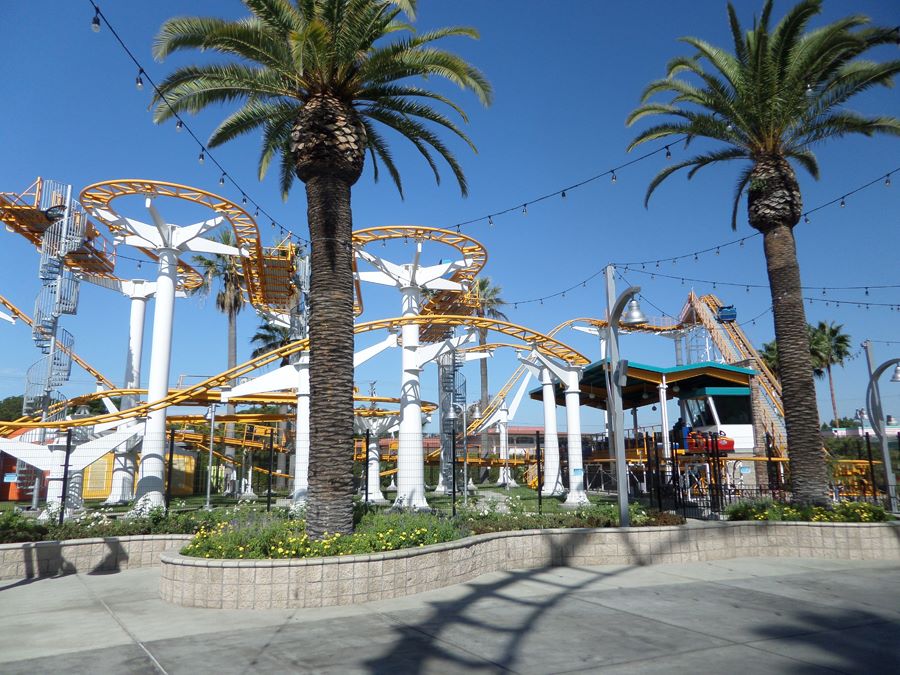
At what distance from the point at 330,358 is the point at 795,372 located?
1127 centimetres

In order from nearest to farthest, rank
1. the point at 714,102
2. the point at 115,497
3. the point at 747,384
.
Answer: the point at 714,102 → the point at 115,497 → the point at 747,384

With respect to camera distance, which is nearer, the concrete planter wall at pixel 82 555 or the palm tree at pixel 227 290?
the concrete planter wall at pixel 82 555

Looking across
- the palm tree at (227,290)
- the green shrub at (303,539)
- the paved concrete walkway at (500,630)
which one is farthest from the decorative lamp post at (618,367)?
the palm tree at (227,290)

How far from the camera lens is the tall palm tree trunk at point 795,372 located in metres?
14.6

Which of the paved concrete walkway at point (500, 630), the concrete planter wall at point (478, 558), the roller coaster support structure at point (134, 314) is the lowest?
the paved concrete walkway at point (500, 630)

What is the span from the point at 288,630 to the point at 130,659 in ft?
5.75

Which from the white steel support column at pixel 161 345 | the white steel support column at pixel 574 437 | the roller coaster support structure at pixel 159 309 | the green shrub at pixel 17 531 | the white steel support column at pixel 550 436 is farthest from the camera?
the white steel support column at pixel 550 436

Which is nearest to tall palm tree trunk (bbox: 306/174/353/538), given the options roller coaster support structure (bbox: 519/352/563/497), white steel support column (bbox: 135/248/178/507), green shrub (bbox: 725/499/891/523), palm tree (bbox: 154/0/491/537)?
palm tree (bbox: 154/0/491/537)

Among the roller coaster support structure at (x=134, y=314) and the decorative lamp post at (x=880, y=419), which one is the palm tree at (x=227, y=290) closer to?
the roller coaster support structure at (x=134, y=314)

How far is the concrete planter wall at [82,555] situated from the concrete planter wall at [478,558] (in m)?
3.52

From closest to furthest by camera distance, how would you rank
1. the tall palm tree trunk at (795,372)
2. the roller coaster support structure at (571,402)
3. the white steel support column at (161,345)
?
1. the tall palm tree trunk at (795,372)
2. the white steel support column at (161,345)
3. the roller coaster support structure at (571,402)

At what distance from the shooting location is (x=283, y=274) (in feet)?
91.2

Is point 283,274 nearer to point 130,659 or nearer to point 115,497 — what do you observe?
point 115,497

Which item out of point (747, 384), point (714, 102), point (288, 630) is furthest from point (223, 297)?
point (288, 630)
